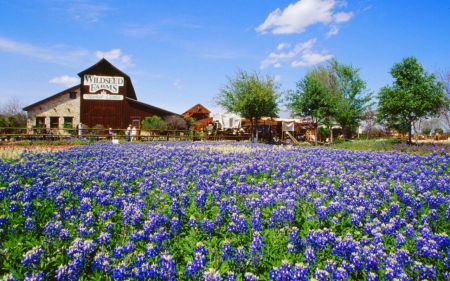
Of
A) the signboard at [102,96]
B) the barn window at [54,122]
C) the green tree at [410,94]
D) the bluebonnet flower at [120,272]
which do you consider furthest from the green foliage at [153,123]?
the bluebonnet flower at [120,272]

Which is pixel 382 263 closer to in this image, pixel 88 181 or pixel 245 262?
pixel 245 262

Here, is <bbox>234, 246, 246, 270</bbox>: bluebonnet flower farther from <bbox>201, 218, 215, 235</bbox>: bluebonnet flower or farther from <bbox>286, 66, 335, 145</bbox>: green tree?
<bbox>286, 66, 335, 145</bbox>: green tree

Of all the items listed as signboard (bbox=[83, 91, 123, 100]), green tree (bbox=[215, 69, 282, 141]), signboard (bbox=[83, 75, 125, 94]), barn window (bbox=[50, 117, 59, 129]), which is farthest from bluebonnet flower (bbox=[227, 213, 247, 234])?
barn window (bbox=[50, 117, 59, 129])

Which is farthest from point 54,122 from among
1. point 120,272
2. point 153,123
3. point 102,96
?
point 120,272

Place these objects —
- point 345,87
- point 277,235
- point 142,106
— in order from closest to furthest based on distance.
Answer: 1. point 277,235
2. point 142,106
3. point 345,87

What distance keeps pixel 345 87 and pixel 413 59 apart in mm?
21757

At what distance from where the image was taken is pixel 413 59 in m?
25.2

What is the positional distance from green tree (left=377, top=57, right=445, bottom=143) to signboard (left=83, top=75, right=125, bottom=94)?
32335 mm

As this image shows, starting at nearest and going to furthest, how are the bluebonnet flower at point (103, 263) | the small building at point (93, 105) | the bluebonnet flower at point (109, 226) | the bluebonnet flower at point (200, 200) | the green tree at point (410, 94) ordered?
the bluebonnet flower at point (103, 263) < the bluebonnet flower at point (109, 226) < the bluebonnet flower at point (200, 200) < the green tree at point (410, 94) < the small building at point (93, 105)

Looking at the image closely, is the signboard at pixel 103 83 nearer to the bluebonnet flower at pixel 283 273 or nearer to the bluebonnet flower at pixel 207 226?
the bluebonnet flower at pixel 207 226

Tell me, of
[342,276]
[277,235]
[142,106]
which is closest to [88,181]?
[277,235]

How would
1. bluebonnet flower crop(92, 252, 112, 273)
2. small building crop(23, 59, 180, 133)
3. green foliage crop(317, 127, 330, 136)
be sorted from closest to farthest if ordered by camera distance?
bluebonnet flower crop(92, 252, 112, 273), small building crop(23, 59, 180, 133), green foliage crop(317, 127, 330, 136)

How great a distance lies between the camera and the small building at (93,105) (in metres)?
39.0

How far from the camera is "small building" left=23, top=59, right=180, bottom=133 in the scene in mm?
39031
